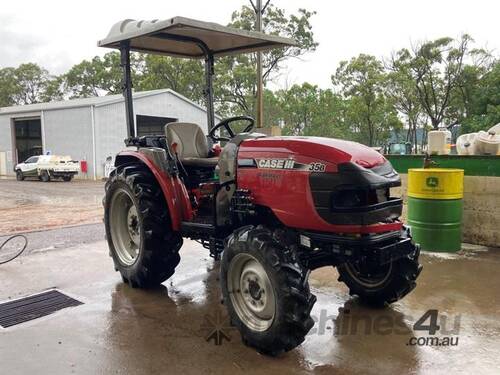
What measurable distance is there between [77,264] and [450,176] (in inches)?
187

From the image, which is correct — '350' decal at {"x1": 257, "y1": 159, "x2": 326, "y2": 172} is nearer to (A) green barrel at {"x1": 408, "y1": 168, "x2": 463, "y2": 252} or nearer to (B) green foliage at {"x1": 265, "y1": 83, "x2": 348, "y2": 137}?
(A) green barrel at {"x1": 408, "y1": 168, "x2": 463, "y2": 252}

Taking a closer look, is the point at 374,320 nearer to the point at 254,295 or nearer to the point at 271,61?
the point at 254,295

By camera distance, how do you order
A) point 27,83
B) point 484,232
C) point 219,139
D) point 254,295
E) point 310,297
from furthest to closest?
point 27,83
point 484,232
point 219,139
point 254,295
point 310,297

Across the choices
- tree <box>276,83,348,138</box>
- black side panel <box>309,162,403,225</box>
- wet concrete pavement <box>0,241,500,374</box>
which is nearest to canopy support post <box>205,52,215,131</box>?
wet concrete pavement <box>0,241,500,374</box>

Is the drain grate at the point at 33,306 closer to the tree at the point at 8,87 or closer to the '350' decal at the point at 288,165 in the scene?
the '350' decal at the point at 288,165

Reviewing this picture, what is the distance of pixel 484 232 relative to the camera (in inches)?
257

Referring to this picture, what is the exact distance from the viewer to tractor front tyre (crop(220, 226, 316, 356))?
3150 millimetres

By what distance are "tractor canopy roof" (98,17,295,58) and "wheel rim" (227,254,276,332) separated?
2.03 metres

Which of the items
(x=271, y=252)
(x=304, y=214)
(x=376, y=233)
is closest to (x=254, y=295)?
(x=271, y=252)

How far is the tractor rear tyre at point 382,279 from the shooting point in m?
3.94

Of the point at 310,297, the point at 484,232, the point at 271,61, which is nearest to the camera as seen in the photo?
the point at 310,297

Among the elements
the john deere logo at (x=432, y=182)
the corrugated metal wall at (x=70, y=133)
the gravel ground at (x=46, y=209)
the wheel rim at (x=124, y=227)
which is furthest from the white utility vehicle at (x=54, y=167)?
the john deere logo at (x=432, y=182)

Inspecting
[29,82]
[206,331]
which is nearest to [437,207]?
[206,331]

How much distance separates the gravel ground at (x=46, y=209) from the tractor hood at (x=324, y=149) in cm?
632
